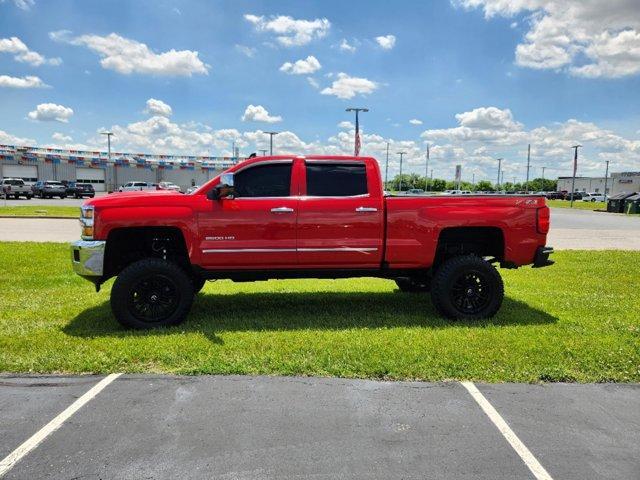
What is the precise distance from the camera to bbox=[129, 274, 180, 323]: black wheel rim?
19.2 feet

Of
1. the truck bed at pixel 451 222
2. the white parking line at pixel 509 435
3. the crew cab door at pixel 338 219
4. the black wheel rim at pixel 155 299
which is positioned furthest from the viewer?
the truck bed at pixel 451 222

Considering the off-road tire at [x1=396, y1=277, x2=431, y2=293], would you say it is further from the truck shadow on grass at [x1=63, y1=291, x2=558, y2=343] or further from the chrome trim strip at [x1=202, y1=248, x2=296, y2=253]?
the chrome trim strip at [x1=202, y1=248, x2=296, y2=253]

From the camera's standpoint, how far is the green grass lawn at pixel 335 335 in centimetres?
462

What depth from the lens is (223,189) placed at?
5.79 m

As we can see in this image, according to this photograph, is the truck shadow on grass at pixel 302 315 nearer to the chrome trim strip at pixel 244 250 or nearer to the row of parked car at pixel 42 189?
the chrome trim strip at pixel 244 250

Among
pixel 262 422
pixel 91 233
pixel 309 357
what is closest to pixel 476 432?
pixel 262 422

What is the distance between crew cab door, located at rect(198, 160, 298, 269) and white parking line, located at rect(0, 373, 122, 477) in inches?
74.4

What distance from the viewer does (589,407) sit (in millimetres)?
3920

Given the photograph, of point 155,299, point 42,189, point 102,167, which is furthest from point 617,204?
point 102,167

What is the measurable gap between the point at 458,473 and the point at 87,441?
2354mm

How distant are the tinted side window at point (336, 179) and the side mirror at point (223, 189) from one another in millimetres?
922

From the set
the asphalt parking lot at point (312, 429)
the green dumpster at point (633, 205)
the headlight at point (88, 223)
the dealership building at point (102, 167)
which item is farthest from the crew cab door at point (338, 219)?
the dealership building at point (102, 167)

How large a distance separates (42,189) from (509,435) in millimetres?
49037

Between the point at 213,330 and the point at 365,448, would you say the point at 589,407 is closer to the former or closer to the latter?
the point at 365,448
